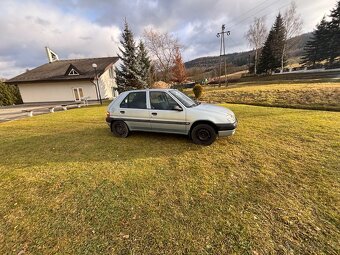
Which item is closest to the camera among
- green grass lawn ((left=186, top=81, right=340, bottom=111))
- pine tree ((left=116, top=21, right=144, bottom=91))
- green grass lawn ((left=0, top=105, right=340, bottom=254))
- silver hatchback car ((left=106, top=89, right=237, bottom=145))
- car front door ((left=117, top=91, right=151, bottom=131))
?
green grass lawn ((left=0, top=105, right=340, bottom=254))

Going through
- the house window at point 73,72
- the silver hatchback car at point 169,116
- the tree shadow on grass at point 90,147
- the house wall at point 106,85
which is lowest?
the tree shadow on grass at point 90,147

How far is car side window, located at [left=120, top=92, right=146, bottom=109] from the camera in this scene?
18.7 ft

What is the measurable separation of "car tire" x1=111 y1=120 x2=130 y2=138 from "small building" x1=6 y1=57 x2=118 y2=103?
60.6 ft

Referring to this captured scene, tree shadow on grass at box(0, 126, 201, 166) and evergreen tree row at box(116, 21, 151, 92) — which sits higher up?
evergreen tree row at box(116, 21, 151, 92)

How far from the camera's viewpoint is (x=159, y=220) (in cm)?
266

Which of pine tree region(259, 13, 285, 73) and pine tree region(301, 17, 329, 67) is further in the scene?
pine tree region(301, 17, 329, 67)

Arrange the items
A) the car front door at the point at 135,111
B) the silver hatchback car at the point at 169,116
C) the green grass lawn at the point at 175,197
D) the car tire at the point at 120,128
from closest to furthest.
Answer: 1. the green grass lawn at the point at 175,197
2. the silver hatchback car at the point at 169,116
3. the car front door at the point at 135,111
4. the car tire at the point at 120,128

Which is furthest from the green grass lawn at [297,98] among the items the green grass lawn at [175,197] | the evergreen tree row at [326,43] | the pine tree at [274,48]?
the evergreen tree row at [326,43]

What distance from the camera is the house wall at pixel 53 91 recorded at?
2347 centimetres

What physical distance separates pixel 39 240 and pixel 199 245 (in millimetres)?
2179

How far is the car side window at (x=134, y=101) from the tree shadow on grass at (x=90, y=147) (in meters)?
1.15

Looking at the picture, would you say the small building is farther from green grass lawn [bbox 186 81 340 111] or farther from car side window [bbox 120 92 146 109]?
car side window [bbox 120 92 146 109]

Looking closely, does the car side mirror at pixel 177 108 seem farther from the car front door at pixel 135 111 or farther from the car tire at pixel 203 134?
the car front door at pixel 135 111

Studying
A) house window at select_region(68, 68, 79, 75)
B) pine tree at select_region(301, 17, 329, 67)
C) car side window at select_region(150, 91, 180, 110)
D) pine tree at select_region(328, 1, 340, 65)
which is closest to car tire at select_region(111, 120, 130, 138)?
car side window at select_region(150, 91, 180, 110)
